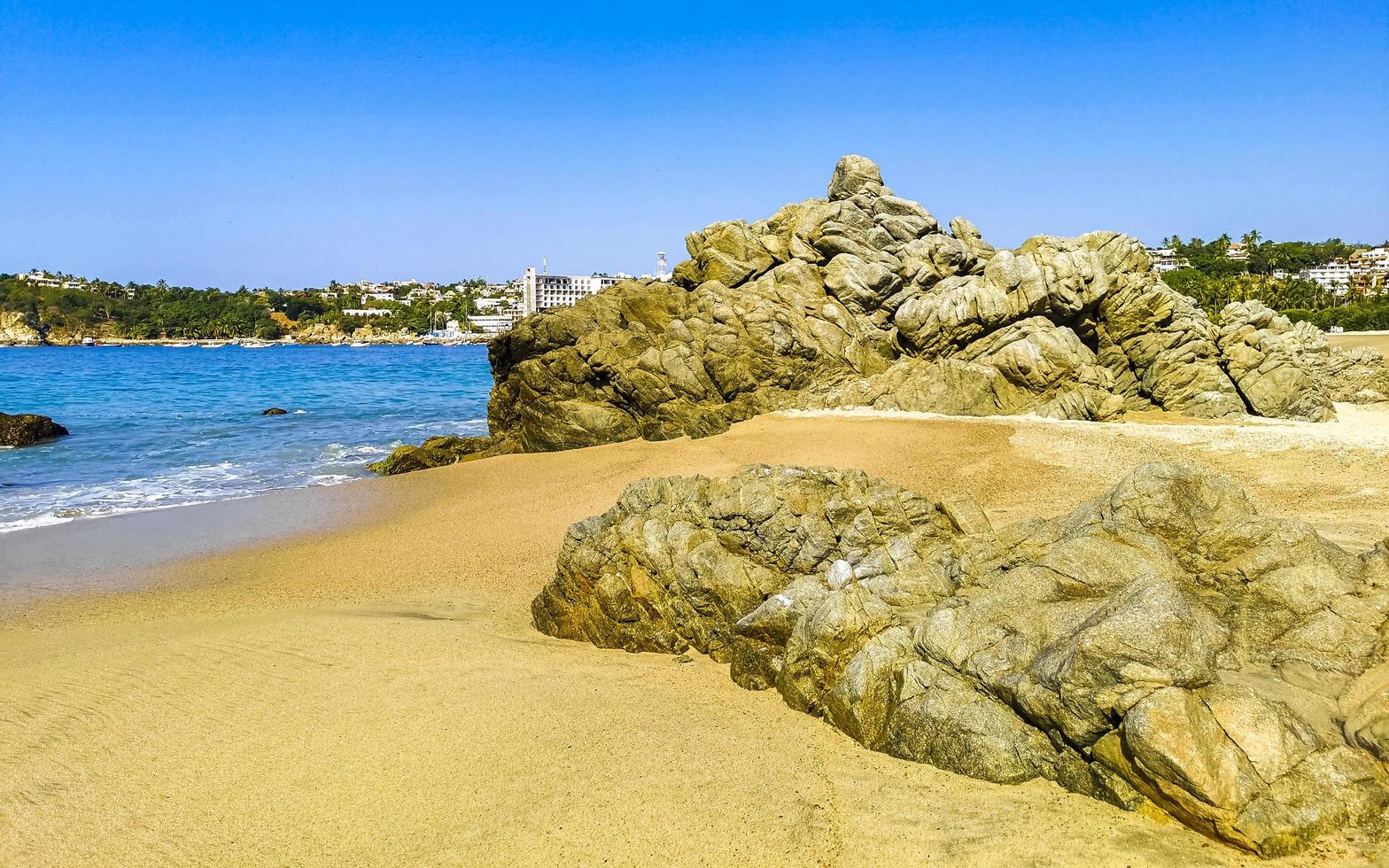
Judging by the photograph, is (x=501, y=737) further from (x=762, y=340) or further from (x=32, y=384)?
(x=32, y=384)

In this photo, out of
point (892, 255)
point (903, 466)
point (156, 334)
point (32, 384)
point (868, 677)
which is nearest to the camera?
point (868, 677)

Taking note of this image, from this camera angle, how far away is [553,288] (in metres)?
166

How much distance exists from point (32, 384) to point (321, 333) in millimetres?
104338

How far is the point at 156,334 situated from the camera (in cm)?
14600

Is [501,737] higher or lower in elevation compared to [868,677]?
lower

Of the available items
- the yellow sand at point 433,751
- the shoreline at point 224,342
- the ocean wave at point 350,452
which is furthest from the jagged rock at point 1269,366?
the shoreline at point 224,342

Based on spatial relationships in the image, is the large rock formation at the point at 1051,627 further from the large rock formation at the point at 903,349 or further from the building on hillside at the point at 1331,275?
the building on hillside at the point at 1331,275

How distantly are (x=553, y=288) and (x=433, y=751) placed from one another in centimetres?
16452

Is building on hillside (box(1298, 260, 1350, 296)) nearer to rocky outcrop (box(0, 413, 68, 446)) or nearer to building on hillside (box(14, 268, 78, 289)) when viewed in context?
rocky outcrop (box(0, 413, 68, 446))

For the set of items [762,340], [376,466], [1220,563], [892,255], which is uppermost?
[892,255]

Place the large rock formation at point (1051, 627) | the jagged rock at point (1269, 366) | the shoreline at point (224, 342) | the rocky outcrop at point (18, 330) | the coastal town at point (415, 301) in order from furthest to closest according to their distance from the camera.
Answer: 1. the shoreline at point (224, 342)
2. the rocky outcrop at point (18, 330)
3. the coastal town at point (415, 301)
4. the jagged rock at point (1269, 366)
5. the large rock formation at point (1051, 627)

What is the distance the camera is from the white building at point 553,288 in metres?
153

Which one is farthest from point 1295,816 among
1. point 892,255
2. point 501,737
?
point 892,255

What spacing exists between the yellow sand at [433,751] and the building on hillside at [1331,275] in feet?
333
